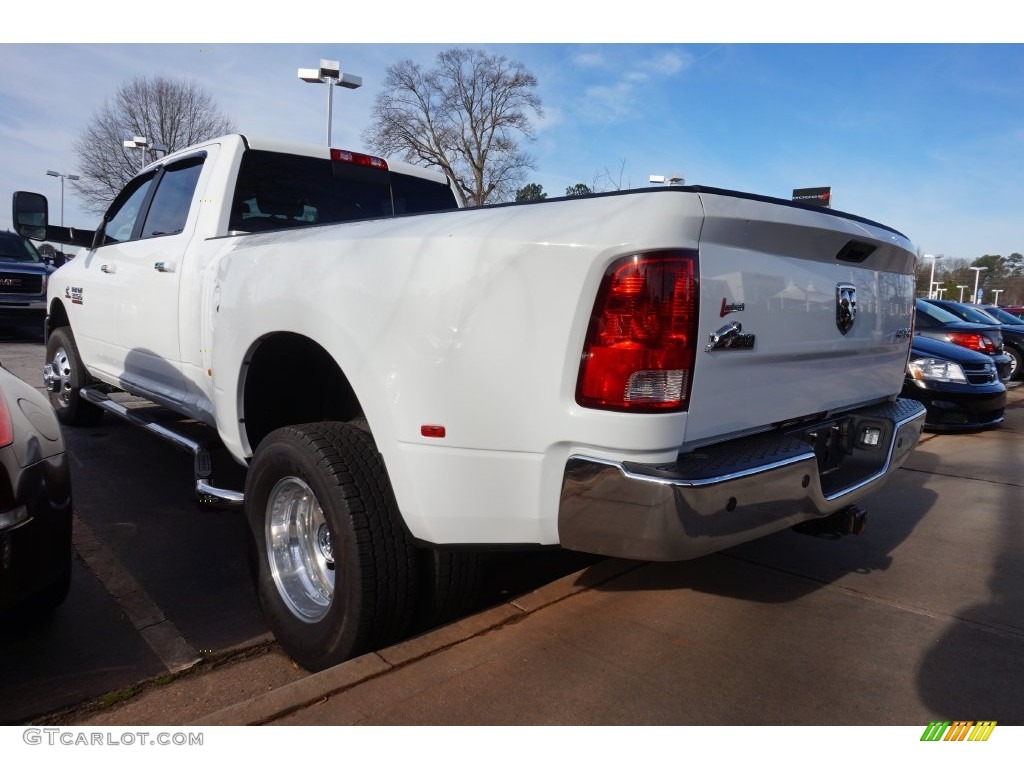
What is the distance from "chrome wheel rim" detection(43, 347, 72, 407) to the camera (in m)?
5.93

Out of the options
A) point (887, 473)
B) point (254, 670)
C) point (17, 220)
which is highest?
point (17, 220)

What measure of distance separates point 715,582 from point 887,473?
0.88 meters

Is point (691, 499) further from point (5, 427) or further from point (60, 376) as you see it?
point (60, 376)

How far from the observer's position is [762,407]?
231cm

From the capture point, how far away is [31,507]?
2.42 m

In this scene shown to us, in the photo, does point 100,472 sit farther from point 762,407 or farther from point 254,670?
point 762,407

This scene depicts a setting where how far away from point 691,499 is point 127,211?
4.69 meters

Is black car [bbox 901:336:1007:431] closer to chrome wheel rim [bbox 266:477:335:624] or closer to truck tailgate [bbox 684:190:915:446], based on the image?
truck tailgate [bbox 684:190:915:446]

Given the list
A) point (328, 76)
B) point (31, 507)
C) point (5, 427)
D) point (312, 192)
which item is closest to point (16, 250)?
point (328, 76)

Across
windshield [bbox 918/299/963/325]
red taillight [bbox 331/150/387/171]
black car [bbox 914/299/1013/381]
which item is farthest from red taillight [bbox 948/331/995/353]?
red taillight [bbox 331/150/387/171]

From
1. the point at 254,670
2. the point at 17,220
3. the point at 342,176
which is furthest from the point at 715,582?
the point at 17,220

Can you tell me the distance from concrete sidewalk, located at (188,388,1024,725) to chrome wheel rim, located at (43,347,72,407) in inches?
190

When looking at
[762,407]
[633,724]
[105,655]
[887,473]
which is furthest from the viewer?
[887,473]
